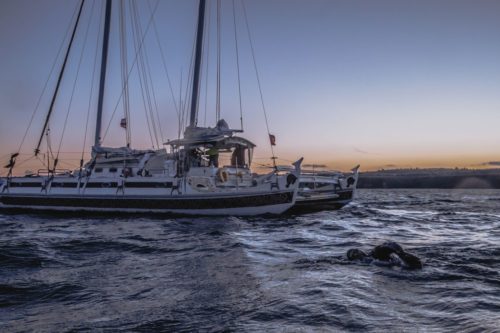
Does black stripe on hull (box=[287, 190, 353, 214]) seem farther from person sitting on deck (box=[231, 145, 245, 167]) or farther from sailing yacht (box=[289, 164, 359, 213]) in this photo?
person sitting on deck (box=[231, 145, 245, 167])

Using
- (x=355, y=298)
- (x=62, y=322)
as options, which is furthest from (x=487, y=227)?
(x=62, y=322)

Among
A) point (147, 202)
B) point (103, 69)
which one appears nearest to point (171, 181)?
point (147, 202)

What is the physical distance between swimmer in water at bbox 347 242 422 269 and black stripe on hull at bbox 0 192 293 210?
11513mm

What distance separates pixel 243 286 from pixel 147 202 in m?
18.2

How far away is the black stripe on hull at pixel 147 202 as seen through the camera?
890 inches

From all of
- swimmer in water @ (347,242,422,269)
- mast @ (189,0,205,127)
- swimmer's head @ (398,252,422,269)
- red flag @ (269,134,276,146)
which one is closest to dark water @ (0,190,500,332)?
swimmer's head @ (398,252,422,269)

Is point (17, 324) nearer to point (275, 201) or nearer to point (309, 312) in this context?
point (309, 312)

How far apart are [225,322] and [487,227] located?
1851 centimetres

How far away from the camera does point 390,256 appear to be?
10.6 metres

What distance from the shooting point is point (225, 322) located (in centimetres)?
620

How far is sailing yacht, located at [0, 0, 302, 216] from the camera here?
74.9 feet

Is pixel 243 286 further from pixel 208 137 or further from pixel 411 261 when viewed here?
pixel 208 137

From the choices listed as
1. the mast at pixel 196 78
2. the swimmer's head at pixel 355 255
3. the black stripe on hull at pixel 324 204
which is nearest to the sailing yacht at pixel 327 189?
the black stripe on hull at pixel 324 204

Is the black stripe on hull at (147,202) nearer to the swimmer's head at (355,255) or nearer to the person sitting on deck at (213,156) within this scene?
the person sitting on deck at (213,156)
